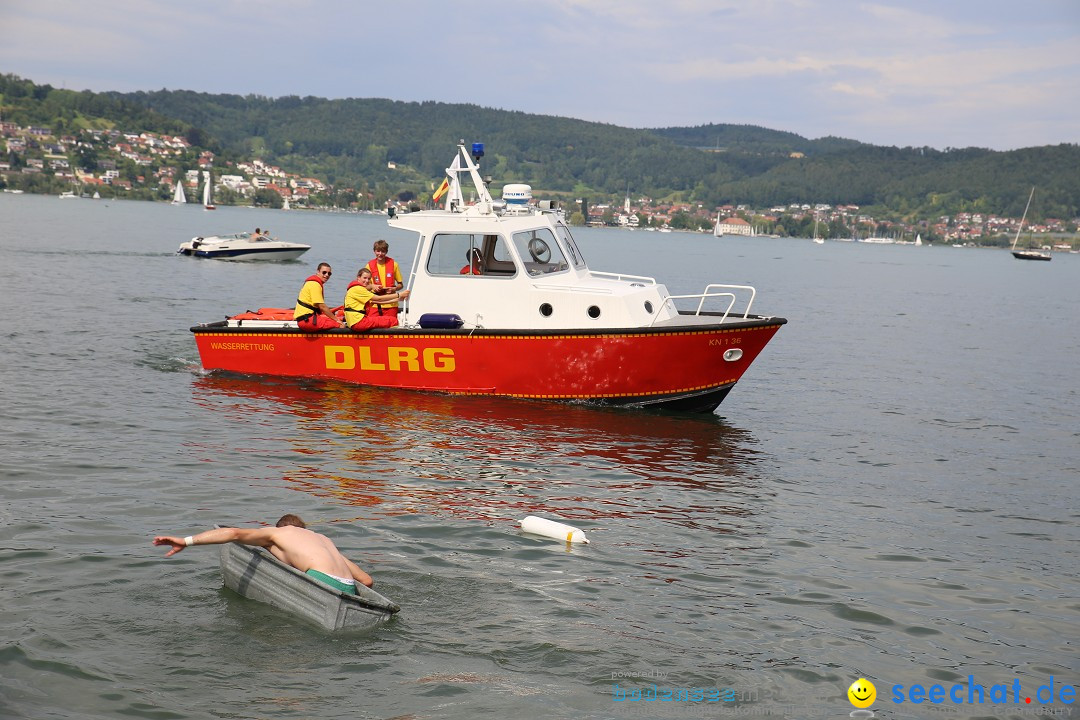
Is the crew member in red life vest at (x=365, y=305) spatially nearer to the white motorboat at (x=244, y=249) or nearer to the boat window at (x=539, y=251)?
the boat window at (x=539, y=251)

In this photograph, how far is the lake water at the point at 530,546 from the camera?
7402 mm

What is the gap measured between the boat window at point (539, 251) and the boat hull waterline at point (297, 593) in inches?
349

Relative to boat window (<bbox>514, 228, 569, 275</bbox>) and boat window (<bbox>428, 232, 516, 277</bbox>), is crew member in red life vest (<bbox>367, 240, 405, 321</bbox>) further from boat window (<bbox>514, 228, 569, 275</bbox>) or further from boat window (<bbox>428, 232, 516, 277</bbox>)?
Answer: boat window (<bbox>514, 228, 569, 275</bbox>)

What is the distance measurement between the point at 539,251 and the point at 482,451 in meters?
A: 4.21

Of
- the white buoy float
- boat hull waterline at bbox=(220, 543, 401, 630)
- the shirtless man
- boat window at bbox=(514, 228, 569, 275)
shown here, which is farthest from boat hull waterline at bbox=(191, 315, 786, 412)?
boat hull waterline at bbox=(220, 543, 401, 630)

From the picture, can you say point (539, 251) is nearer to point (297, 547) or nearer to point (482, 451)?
point (482, 451)

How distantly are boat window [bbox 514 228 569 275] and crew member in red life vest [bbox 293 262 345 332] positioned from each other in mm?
3225

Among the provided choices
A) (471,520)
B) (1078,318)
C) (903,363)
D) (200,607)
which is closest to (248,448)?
(471,520)

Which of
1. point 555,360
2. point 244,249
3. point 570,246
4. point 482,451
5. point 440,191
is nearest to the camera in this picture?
point 482,451

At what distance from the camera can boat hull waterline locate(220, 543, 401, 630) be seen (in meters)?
7.81

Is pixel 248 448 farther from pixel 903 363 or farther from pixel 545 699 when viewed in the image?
pixel 903 363

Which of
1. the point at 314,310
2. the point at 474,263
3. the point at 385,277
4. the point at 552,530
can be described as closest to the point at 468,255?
the point at 474,263

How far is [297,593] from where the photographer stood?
26.1 feet

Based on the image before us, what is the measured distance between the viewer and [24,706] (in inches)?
266
